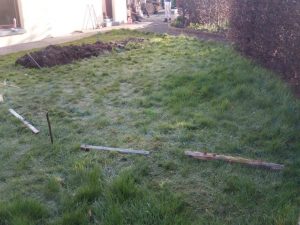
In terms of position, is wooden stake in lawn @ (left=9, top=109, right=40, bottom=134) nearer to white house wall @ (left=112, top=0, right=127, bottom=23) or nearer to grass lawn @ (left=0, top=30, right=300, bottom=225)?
grass lawn @ (left=0, top=30, right=300, bottom=225)

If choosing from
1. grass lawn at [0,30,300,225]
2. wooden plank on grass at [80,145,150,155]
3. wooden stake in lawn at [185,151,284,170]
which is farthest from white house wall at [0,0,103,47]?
wooden stake in lawn at [185,151,284,170]

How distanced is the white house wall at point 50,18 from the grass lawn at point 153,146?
20.2ft

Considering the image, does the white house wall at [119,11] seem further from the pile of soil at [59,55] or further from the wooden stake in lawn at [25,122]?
the wooden stake in lawn at [25,122]

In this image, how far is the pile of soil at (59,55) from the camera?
902cm

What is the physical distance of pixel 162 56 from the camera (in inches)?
377

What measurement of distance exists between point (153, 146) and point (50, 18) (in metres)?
11.8

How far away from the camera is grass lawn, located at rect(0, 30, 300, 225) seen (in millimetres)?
3047

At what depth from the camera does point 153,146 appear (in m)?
4.30

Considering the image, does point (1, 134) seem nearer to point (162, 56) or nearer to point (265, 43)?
point (265, 43)

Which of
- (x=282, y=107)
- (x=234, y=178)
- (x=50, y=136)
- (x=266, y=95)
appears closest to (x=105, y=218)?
(x=234, y=178)

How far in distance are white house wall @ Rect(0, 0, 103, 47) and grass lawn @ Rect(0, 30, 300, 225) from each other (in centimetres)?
615

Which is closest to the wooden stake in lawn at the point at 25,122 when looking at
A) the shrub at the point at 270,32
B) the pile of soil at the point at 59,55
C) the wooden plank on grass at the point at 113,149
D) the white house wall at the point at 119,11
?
the wooden plank on grass at the point at 113,149

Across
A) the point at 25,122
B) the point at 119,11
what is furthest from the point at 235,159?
the point at 119,11

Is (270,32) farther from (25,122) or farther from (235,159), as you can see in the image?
(25,122)
